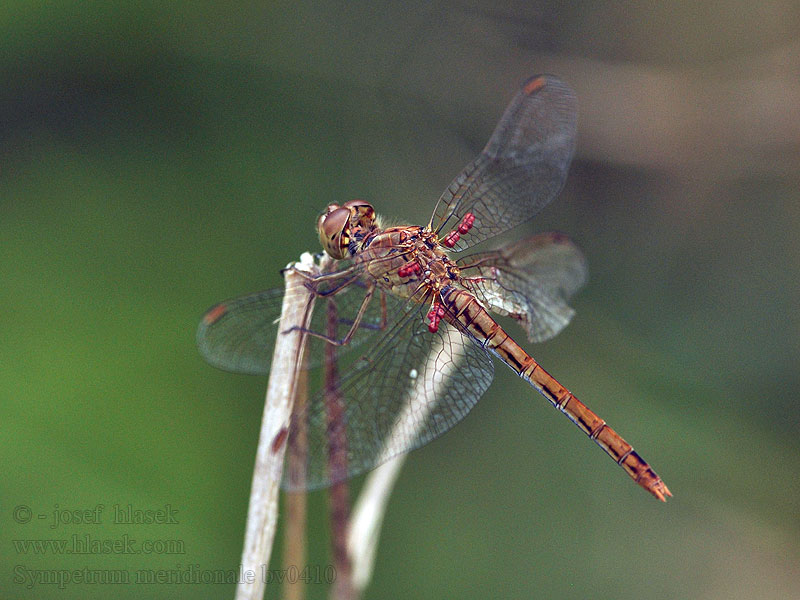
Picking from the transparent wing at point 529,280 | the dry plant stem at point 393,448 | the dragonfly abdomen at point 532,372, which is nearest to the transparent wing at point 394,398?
the dry plant stem at point 393,448

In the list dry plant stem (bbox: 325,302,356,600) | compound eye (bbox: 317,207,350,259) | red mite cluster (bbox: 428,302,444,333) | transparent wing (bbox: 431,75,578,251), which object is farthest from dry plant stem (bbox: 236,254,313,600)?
transparent wing (bbox: 431,75,578,251)

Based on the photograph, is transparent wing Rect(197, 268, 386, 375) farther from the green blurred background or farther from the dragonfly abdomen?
the green blurred background

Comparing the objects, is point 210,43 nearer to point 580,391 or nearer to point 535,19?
point 535,19

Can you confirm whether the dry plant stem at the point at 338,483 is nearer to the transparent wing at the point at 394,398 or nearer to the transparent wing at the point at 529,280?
the transparent wing at the point at 394,398

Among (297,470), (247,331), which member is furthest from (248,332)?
(297,470)

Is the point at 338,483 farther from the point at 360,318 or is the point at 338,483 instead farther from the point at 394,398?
the point at 360,318
